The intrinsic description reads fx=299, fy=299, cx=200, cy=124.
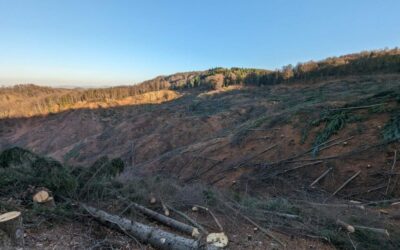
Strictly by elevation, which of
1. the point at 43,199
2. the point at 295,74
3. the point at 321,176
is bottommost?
the point at 321,176

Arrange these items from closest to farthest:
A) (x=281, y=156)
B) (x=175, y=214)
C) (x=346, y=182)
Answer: (x=175, y=214) < (x=346, y=182) < (x=281, y=156)

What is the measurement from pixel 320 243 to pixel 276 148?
422 inches

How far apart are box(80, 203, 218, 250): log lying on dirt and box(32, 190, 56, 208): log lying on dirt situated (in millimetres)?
503

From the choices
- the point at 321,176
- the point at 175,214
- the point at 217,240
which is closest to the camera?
the point at 217,240

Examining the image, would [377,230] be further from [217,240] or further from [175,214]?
[175,214]

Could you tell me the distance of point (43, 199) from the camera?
193 inches

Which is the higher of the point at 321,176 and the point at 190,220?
the point at 190,220

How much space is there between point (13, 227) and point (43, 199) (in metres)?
1.16

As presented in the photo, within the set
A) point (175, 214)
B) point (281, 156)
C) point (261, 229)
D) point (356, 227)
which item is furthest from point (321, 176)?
point (175, 214)

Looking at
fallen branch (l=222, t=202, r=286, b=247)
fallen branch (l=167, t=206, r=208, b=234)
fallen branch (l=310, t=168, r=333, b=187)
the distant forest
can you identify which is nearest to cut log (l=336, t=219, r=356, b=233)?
fallen branch (l=222, t=202, r=286, b=247)

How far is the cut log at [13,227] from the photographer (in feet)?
12.1

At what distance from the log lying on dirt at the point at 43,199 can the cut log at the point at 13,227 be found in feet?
3.36

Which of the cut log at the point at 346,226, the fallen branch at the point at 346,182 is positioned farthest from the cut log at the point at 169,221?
the fallen branch at the point at 346,182

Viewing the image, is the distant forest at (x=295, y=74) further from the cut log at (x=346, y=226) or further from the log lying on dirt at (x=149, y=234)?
the log lying on dirt at (x=149, y=234)
